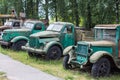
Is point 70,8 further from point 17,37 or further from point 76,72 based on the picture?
point 76,72

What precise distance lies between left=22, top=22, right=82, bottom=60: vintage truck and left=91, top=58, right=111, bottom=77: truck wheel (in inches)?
163

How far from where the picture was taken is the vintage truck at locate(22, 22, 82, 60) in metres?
15.7

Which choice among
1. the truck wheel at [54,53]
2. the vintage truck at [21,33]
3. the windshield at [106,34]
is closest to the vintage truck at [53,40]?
the truck wheel at [54,53]

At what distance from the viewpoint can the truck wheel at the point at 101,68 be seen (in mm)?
11578

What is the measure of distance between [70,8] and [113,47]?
60.3 feet

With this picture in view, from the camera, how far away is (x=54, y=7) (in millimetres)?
32469

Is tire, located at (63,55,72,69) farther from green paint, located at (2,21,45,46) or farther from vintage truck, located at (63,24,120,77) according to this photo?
green paint, located at (2,21,45,46)

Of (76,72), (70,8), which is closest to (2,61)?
(76,72)

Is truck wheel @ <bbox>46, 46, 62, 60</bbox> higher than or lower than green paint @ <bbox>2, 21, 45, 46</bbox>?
lower

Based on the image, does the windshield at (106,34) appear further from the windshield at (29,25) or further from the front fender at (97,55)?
the windshield at (29,25)

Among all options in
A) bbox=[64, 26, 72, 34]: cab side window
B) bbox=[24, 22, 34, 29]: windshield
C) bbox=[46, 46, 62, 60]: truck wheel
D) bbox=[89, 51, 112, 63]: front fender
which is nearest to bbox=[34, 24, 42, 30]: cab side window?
bbox=[24, 22, 34, 29]: windshield

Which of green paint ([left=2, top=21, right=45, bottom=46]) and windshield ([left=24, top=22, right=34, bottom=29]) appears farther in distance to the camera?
windshield ([left=24, top=22, right=34, bottom=29])

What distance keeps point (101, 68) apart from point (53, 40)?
16.0 ft

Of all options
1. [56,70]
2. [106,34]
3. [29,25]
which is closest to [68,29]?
[56,70]
